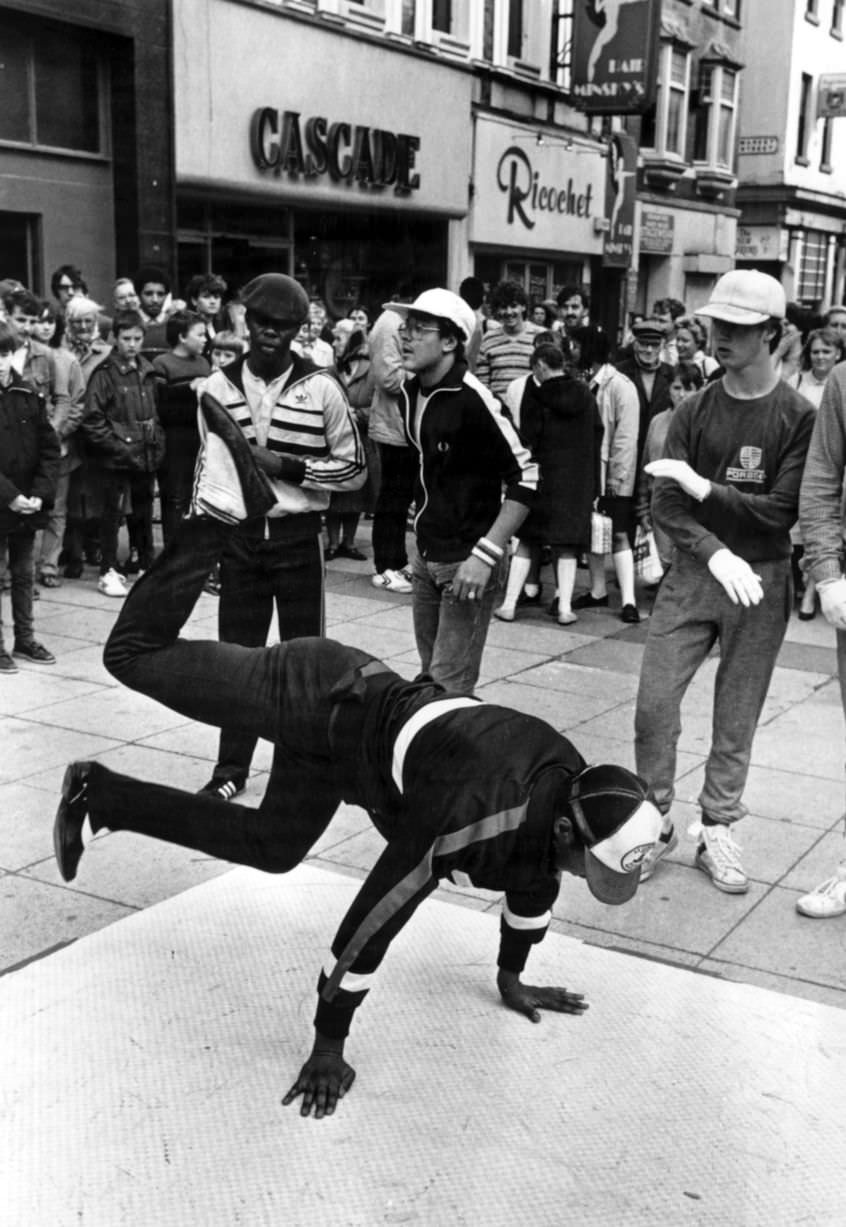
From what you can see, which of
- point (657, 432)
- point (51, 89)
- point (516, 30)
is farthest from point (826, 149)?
point (657, 432)

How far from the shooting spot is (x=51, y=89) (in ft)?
45.1

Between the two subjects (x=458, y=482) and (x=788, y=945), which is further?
(x=458, y=482)

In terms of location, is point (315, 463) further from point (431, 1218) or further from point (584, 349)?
point (584, 349)

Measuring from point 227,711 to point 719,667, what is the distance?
1.87 m

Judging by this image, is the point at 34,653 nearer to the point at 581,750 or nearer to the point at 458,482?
the point at 581,750

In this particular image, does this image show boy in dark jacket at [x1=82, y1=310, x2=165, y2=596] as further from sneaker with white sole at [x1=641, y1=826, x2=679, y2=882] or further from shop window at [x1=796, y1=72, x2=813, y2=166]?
shop window at [x1=796, y1=72, x2=813, y2=166]

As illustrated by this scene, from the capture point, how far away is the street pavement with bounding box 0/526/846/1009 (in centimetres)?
453

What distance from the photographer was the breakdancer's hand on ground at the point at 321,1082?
332cm

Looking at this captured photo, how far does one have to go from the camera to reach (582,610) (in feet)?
31.2

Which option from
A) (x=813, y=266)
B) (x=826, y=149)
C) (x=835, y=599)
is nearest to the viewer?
(x=835, y=599)

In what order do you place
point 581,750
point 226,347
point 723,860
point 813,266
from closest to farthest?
point 723,860
point 581,750
point 226,347
point 813,266

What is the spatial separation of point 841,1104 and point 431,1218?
3.60ft

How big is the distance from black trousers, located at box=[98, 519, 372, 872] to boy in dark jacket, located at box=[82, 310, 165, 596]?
17.4 feet

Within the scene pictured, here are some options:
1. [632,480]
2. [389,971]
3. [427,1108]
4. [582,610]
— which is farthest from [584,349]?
[427,1108]
